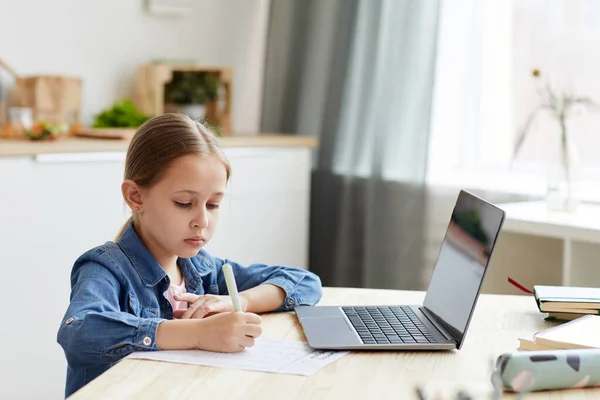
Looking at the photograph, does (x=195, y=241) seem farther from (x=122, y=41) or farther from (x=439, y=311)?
(x=122, y=41)

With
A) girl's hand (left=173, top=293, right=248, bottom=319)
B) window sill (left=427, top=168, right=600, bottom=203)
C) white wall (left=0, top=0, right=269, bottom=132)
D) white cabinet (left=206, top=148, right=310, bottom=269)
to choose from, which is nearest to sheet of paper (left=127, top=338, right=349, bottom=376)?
girl's hand (left=173, top=293, right=248, bottom=319)

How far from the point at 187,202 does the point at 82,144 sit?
1.24 m

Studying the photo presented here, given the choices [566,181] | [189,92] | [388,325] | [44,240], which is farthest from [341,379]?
[189,92]

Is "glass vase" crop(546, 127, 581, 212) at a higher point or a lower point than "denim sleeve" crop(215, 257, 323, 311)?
higher

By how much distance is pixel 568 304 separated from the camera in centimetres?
165

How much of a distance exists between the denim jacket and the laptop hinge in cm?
24

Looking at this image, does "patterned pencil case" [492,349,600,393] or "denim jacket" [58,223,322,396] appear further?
"denim jacket" [58,223,322,396]

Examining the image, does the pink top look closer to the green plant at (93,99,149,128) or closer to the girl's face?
the girl's face

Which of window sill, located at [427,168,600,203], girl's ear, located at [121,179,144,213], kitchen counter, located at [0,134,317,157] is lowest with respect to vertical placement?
window sill, located at [427,168,600,203]

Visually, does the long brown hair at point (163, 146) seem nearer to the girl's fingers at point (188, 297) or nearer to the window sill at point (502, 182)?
the girl's fingers at point (188, 297)

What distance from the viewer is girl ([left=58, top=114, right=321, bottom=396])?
1419 mm

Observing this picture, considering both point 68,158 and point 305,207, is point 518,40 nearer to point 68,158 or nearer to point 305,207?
point 305,207

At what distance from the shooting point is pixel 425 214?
3.29 meters

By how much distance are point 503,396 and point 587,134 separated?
2.02 metres
